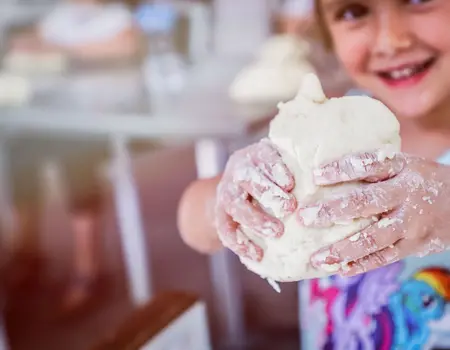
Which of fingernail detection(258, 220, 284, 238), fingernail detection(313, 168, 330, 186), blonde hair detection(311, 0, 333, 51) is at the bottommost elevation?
fingernail detection(258, 220, 284, 238)

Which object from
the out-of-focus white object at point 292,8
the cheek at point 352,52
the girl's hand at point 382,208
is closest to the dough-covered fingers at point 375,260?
the girl's hand at point 382,208

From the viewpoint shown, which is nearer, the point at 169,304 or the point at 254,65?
the point at 169,304

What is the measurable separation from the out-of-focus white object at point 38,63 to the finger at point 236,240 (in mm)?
1297

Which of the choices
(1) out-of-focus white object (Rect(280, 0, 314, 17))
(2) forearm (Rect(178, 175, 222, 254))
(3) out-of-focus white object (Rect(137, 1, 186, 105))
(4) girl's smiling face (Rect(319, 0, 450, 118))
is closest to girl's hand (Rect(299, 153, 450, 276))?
(4) girl's smiling face (Rect(319, 0, 450, 118))

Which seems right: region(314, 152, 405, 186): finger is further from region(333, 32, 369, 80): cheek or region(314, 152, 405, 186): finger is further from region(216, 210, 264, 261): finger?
region(333, 32, 369, 80): cheek

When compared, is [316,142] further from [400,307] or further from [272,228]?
[400,307]

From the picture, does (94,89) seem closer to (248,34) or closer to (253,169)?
(248,34)

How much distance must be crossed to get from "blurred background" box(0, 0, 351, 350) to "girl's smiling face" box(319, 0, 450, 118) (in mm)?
48

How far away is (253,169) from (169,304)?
22cm

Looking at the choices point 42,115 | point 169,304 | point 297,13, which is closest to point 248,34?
point 297,13

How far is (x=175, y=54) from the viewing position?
1814 millimetres

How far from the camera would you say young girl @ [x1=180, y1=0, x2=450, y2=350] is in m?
0.54

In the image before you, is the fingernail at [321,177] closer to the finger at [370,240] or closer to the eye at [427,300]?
the finger at [370,240]

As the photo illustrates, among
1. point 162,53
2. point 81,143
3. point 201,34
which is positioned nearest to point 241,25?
point 201,34
